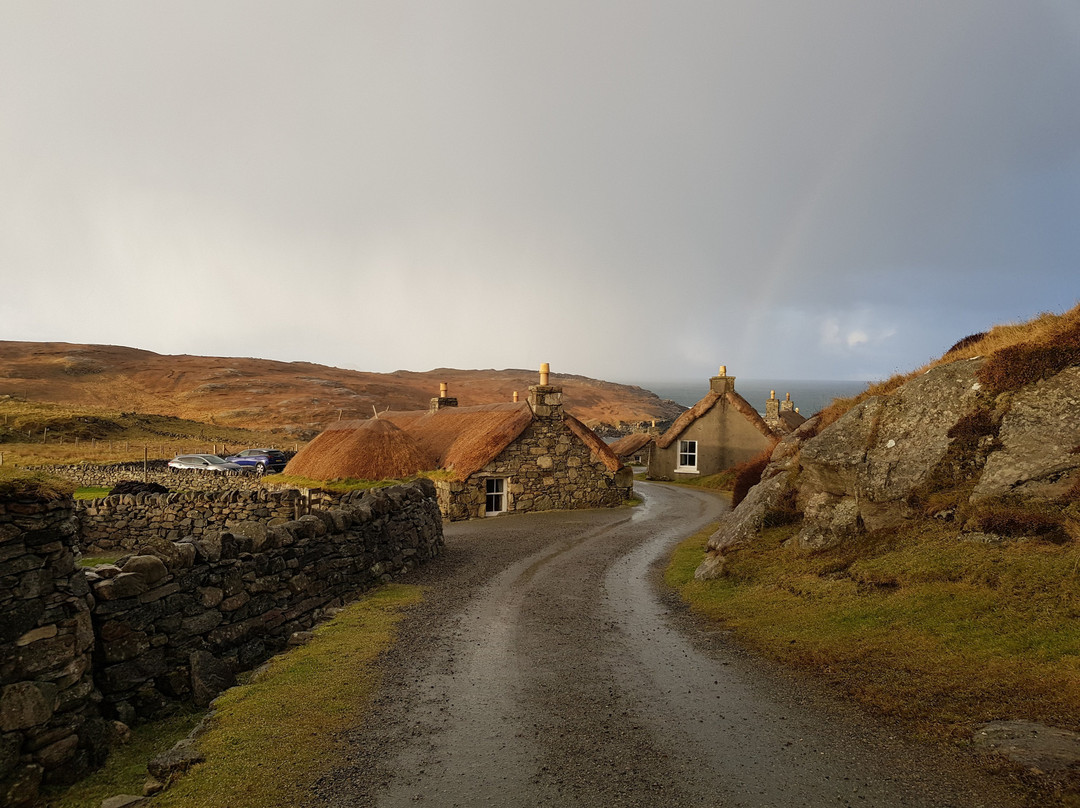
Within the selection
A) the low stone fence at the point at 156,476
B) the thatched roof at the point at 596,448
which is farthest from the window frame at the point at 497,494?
the low stone fence at the point at 156,476

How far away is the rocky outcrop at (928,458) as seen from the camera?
30.0 ft

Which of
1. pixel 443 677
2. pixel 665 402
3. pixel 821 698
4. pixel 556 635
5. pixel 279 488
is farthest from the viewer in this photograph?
pixel 665 402

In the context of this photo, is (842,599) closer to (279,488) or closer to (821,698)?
Answer: (821,698)

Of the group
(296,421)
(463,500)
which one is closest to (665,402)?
(296,421)

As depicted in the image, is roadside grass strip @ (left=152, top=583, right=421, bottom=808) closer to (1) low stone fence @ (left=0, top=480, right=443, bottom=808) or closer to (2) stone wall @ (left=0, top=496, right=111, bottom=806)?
(1) low stone fence @ (left=0, top=480, right=443, bottom=808)

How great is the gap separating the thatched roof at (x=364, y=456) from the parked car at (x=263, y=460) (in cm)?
1076

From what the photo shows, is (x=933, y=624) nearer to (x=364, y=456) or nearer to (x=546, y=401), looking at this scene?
(x=546, y=401)

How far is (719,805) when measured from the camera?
5027mm

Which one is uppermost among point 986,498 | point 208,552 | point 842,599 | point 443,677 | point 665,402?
point 665,402

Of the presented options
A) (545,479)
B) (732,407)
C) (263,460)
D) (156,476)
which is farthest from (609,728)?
(263,460)

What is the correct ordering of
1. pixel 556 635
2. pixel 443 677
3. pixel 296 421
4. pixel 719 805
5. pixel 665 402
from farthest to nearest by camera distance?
pixel 665 402 < pixel 296 421 < pixel 556 635 < pixel 443 677 < pixel 719 805

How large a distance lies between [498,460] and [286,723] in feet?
63.1

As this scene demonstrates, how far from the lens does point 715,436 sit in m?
37.7

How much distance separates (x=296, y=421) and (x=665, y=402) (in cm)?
10130
